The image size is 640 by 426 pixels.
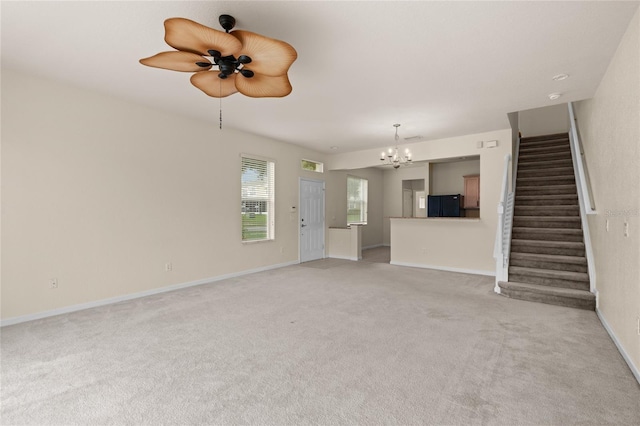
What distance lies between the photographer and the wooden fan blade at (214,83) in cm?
265

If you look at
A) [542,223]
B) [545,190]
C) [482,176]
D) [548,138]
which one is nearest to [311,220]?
[482,176]

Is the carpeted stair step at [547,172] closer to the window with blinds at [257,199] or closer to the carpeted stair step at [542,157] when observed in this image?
the carpeted stair step at [542,157]

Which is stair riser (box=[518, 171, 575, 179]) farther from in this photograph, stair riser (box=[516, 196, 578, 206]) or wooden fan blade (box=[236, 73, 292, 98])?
wooden fan blade (box=[236, 73, 292, 98])

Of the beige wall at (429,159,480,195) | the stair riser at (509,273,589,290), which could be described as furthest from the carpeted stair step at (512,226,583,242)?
the beige wall at (429,159,480,195)

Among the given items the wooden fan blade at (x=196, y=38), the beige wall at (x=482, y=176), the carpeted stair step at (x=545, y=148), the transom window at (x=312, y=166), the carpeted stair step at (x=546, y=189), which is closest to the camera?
the wooden fan blade at (x=196, y=38)

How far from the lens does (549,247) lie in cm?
480

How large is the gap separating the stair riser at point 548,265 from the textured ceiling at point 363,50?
2278 mm

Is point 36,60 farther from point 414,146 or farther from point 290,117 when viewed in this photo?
point 414,146

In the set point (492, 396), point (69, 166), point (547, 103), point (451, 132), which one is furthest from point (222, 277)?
point (547, 103)

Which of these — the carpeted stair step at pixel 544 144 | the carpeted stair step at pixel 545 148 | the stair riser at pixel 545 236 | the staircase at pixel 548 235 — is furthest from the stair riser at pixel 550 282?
the carpeted stair step at pixel 544 144

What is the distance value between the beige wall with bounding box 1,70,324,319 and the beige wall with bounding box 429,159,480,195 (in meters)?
6.02

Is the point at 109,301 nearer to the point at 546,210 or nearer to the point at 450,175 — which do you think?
the point at 546,210

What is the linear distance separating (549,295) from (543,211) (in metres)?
1.94

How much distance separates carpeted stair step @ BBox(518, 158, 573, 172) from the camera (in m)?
6.19
